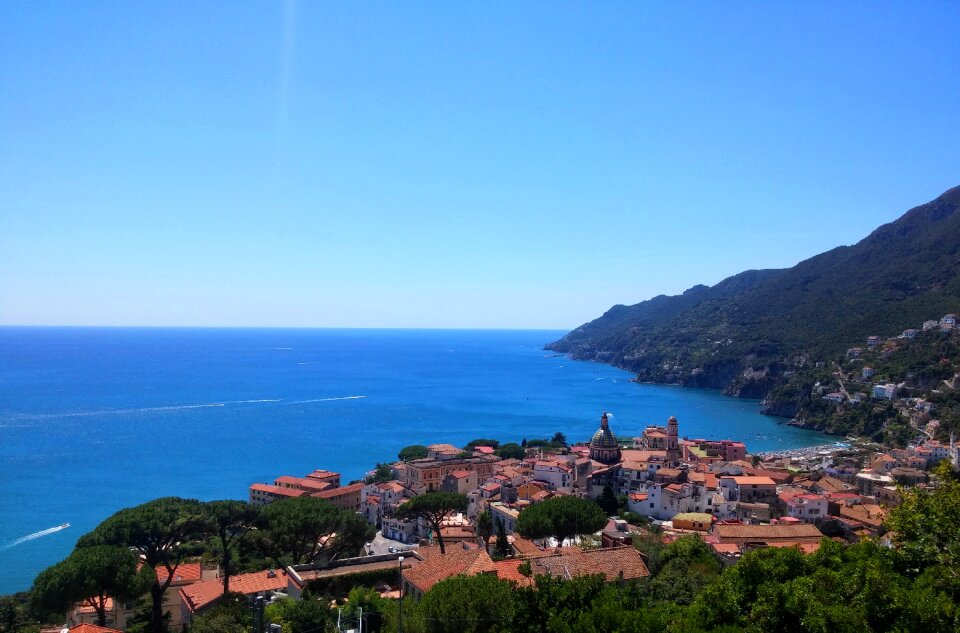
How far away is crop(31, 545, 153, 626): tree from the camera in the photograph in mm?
21000

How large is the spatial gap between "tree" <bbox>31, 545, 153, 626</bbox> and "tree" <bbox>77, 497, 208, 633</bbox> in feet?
4.91

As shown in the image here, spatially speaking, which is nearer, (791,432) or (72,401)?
(791,432)

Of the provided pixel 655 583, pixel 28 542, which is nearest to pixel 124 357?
pixel 28 542

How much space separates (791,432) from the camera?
8012 cm

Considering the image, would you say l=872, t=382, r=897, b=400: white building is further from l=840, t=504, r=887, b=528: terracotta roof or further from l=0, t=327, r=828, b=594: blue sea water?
l=840, t=504, r=887, b=528: terracotta roof

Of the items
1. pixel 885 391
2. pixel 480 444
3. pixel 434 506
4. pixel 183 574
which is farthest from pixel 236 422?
pixel 885 391

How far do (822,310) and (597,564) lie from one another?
122m

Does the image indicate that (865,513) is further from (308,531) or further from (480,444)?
(480,444)

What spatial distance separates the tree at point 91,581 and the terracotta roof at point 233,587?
5.45ft

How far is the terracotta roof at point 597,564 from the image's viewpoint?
1917cm

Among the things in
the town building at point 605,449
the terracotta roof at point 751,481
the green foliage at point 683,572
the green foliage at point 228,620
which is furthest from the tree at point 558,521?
the town building at point 605,449

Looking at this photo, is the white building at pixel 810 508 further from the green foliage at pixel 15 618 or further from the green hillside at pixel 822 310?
the green hillside at pixel 822 310

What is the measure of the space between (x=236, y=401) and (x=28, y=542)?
62.5 m

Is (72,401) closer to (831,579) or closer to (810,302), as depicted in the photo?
(831,579)
